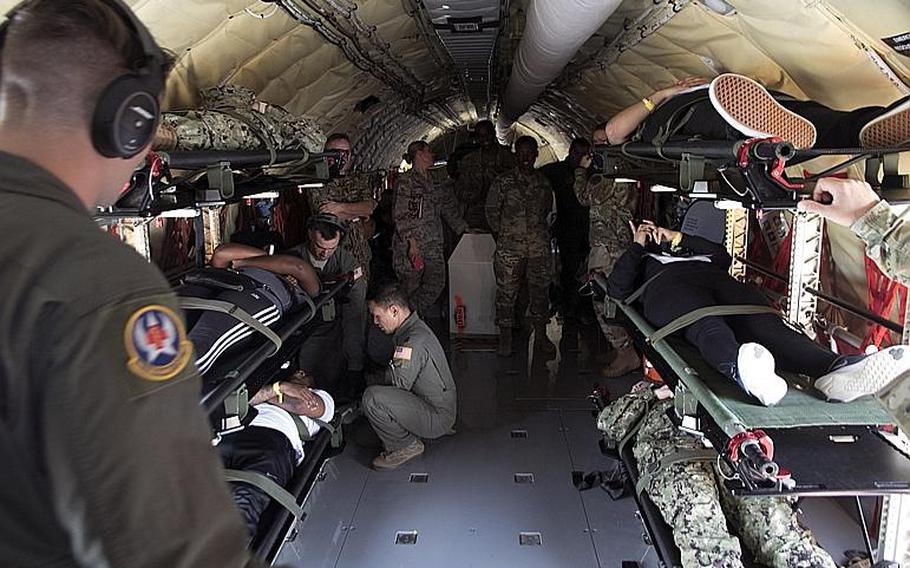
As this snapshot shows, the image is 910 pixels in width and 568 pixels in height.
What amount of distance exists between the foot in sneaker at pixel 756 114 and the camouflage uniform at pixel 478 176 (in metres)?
5.79

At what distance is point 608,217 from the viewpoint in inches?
240

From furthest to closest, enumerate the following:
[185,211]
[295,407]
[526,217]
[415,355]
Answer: [526,217] → [415,355] → [295,407] → [185,211]

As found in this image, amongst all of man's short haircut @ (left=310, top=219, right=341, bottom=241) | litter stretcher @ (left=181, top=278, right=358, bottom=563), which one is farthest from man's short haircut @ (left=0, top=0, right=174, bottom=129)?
man's short haircut @ (left=310, top=219, right=341, bottom=241)

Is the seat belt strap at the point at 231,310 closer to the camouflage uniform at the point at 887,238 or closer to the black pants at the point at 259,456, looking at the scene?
the black pants at the point at 259,456

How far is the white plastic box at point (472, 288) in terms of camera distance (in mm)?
7180

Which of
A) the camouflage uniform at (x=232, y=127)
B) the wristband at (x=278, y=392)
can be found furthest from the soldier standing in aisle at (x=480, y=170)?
the wristband at (x=278, y=392)

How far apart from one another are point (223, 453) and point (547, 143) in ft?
40.4

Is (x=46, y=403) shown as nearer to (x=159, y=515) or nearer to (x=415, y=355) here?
(x=159, y=515)

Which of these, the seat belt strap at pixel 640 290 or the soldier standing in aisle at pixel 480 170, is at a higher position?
the soldier standing in aisle at pixel 480 170

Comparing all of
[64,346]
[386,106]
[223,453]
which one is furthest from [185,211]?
[386,106]

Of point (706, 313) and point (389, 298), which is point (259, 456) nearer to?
point (389, 298)

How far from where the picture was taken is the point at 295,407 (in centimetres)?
330

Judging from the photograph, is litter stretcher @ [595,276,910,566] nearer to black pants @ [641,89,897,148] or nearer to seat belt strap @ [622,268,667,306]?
seat belt strap @ [622,268,667,306]

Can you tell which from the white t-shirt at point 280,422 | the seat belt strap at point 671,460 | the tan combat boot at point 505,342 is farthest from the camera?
the tan combat boot at point 505,342
